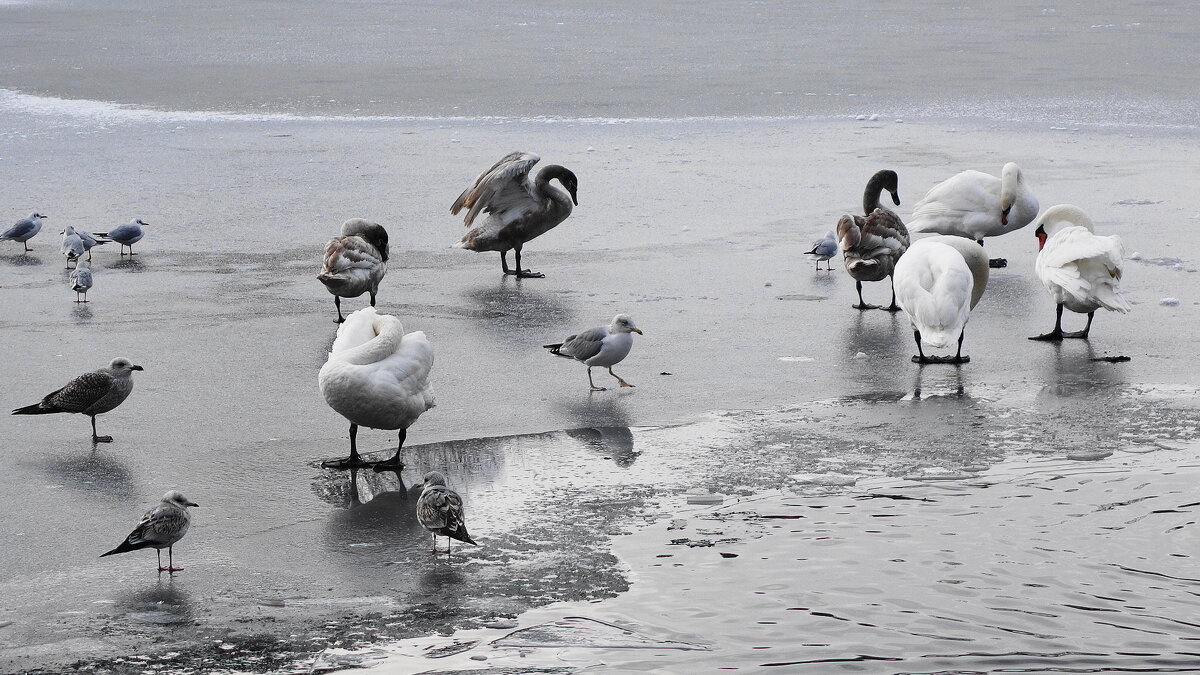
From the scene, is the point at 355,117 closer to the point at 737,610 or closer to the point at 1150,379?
the point at 1150,379

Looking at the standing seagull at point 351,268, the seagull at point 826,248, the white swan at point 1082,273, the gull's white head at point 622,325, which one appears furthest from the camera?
the seagull at point 826,248

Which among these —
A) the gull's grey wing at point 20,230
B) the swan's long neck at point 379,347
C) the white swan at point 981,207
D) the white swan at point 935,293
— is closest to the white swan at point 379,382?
the swan's long neck at point 379,347

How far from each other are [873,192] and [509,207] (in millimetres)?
3222

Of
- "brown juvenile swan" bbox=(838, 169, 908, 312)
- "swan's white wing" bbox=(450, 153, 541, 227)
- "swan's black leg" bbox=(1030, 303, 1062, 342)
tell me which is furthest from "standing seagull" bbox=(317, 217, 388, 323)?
"swan's black leg" bbox=(1030, 303, 1062, 342)

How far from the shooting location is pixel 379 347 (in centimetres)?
755

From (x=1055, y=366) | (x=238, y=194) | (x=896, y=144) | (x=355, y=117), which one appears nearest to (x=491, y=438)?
(x=1055, y=366)

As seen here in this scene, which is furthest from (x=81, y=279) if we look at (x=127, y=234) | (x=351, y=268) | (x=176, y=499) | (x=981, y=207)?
(x=981, y=207)

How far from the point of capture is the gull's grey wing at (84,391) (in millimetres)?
7887

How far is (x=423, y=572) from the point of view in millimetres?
6031

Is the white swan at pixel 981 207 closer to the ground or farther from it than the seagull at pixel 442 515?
farther from it

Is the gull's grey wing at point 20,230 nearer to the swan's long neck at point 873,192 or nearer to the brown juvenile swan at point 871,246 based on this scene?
the brown juvenile swan at point 871,246

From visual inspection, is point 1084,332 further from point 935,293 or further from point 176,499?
point 176,499

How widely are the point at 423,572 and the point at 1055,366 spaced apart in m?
5.02

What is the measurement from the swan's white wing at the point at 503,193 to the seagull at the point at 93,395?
16.8ft
